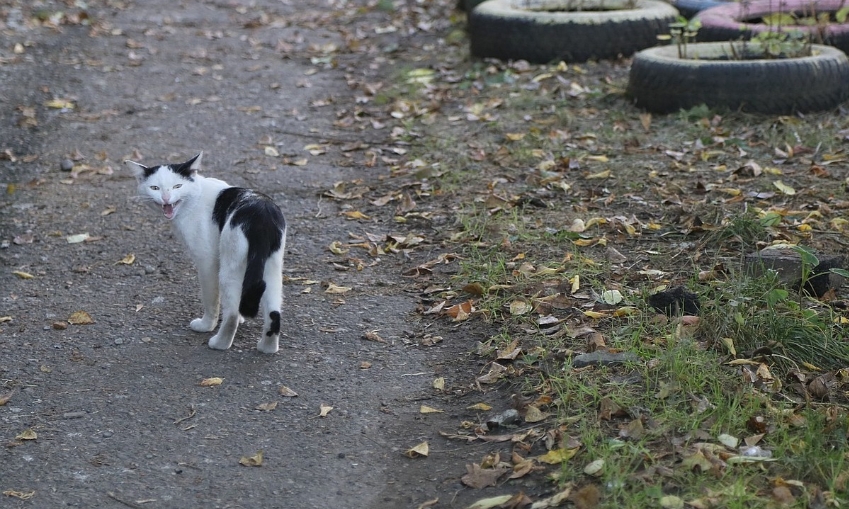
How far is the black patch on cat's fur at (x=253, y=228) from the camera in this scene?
143 inches

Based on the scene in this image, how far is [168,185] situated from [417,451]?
1597mm

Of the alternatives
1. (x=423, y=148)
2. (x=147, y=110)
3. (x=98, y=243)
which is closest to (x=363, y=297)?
(x=98, y=243)

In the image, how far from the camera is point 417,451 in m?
3.31

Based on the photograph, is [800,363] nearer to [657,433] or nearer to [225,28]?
[657,433]

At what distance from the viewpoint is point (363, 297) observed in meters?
4.59

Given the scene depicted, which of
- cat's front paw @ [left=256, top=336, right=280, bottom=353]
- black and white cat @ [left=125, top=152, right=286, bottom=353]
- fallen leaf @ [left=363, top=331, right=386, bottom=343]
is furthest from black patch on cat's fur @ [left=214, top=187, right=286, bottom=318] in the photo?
fallen leaf @ [left=363, top=331, right=386, bottom=343]

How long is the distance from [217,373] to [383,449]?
93 centimetres

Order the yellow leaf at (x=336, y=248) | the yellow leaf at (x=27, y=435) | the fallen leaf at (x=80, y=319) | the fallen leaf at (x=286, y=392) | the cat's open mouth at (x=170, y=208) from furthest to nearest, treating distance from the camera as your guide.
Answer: the yellow leaf at (x=336, y=248), the fallen leaf at (x=80, y=319), the cat's open mouth at (x=170, y=208), the fallen leaf at (x=286, y=392), the yellow leaf at (x=27, y=435)

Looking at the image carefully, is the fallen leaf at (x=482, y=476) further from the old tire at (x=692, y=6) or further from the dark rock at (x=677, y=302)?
the old tire at (x=692, y=6)

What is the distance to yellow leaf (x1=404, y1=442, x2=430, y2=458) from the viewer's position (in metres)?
3.30

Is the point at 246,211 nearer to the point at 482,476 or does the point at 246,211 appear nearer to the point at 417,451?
the point at 417,451

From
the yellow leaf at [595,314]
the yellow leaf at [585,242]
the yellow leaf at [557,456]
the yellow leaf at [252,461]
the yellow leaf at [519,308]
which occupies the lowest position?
the yellow leaf at [585,242]

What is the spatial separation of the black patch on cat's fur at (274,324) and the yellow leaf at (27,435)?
0.99m

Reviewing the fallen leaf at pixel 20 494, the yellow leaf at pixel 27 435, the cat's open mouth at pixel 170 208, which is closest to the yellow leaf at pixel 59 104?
the cat's open mouth at pixel 170 208
